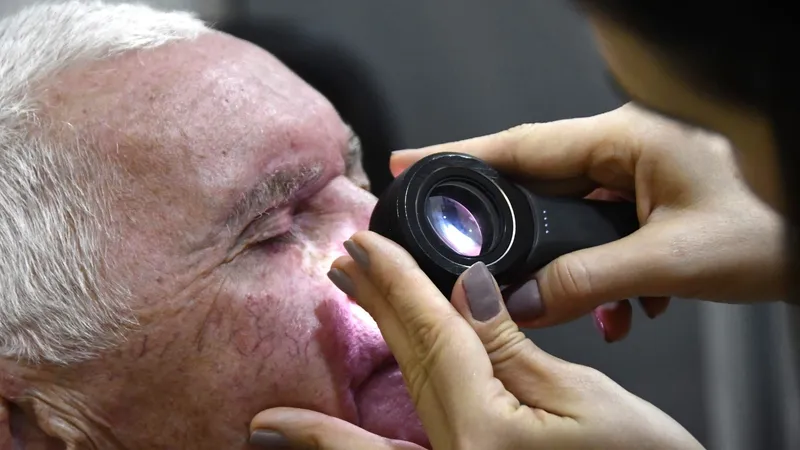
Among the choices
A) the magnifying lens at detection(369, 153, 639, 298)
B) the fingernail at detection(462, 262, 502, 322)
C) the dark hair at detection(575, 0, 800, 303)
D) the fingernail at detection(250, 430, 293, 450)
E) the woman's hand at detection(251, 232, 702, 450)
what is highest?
the dark hair at detection(575, 0, 800, 303)

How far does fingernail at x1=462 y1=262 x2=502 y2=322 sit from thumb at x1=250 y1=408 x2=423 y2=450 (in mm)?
180

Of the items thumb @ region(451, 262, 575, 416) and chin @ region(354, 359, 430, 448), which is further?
chin @ region(354, 359, 430, 448)

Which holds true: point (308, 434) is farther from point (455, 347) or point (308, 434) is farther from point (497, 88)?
point (497, 88)

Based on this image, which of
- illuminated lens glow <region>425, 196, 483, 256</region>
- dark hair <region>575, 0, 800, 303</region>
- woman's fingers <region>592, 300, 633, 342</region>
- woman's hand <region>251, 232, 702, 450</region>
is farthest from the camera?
woman's fingers <region>592, 300, 633, 342</region>

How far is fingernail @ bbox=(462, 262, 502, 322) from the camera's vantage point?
0.85 metres

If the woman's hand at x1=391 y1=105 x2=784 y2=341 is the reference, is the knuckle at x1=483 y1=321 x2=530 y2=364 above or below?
below

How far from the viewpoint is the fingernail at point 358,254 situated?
866mm

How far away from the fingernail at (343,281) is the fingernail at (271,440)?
0.63 ft

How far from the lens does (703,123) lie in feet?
1.58

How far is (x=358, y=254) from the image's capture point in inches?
34.3

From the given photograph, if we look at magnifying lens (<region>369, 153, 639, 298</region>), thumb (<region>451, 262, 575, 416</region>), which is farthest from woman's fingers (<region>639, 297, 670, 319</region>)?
thumb (<region>451, 262, 575, 416</region>)

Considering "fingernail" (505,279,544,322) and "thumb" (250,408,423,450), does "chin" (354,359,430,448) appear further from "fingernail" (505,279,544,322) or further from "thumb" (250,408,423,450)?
"fingernail" (505,279,544,322)

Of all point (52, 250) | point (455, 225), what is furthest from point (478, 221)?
point (52, 250)

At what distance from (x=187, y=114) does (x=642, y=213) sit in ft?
1.83
